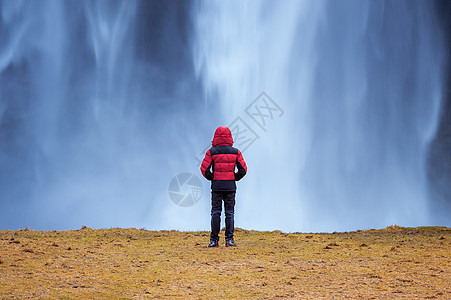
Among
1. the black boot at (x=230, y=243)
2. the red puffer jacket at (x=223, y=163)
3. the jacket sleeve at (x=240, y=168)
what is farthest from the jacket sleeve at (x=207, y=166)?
the black boot at (x=230, y=243)

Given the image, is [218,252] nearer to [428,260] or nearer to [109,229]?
[428,260]

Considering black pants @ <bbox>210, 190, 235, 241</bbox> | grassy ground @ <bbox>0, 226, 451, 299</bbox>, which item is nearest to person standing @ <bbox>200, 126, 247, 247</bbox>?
black pants @ <bbox>210, 190, 235, 241</bbox>

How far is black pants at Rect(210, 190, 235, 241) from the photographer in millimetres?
14728

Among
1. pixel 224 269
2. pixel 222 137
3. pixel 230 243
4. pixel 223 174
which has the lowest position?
pixel 224 269

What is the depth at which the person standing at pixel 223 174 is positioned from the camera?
48.0ft

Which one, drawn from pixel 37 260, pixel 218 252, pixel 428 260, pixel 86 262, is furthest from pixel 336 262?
pixel 37 260

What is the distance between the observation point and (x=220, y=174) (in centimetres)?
1462

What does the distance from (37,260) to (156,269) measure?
10.8ft

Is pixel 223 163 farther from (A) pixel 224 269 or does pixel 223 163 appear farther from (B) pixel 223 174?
(A) pixel 224 269

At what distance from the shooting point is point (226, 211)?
14844 millimetres

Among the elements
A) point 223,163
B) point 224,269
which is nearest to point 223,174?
point 223,163

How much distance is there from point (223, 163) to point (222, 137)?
0.92 metres

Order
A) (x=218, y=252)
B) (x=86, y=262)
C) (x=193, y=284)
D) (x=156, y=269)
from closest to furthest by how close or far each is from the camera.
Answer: (x=193, y=284) → (x=156, y=269) → (x=86, y=262) → (x=218, y=252)

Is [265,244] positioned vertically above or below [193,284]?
above
